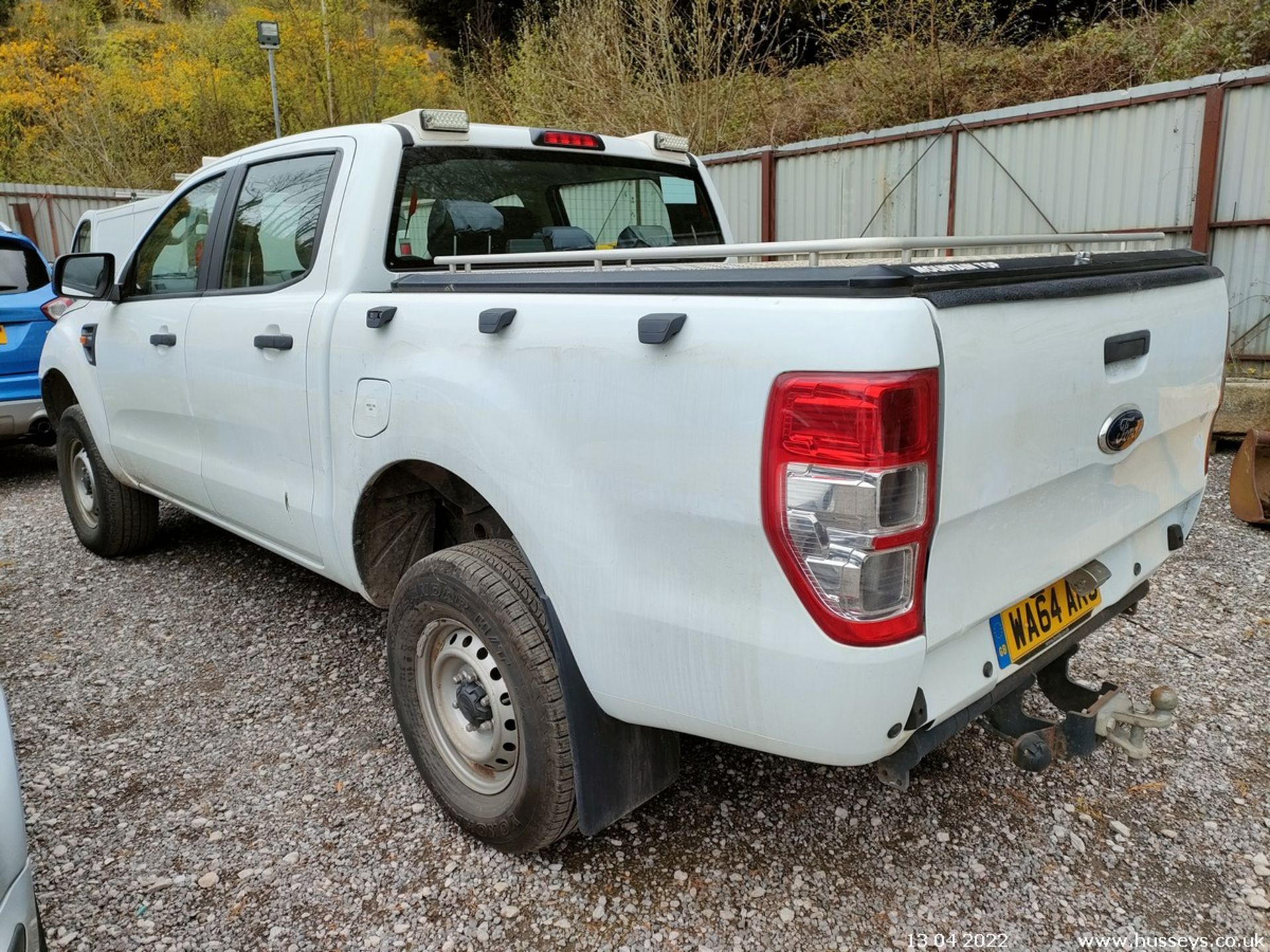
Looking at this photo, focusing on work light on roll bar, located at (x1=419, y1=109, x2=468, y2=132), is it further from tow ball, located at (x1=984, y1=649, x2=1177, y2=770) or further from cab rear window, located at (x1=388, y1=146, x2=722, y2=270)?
tow ball, located at (x1=984, y1=649, x2=1177, y2=770)

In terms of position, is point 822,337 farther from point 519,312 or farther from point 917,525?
point 519,312

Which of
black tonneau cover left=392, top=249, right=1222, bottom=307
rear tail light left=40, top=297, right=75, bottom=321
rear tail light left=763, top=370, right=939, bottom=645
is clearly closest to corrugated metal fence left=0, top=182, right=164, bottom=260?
rear tail light left=40, top=297, right=75, bottom=321

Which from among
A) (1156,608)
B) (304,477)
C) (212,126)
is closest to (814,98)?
(1156,608)

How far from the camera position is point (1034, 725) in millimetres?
2135

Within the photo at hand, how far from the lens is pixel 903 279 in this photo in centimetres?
160

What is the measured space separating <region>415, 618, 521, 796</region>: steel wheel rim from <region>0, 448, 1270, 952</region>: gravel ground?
0.23m

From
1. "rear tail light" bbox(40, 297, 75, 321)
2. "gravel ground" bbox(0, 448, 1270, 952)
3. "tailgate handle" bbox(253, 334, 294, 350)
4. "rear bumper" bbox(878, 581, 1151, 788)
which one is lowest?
"gravel ground" bbox(0, 448, 1270, 952)

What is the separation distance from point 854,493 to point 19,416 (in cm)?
678

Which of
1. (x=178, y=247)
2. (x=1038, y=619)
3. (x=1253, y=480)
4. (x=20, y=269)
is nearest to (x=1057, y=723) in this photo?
(x=1038, y=619)

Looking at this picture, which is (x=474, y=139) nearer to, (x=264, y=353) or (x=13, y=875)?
(x=264, y=353)

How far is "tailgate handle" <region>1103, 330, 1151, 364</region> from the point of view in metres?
1.99

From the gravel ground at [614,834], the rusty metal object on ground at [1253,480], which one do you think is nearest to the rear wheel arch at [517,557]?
the gravel ground at [614,834]

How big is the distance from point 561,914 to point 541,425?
119 cm

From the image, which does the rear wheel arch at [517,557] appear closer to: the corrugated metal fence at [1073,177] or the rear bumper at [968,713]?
the rear bumper at [968,713]
